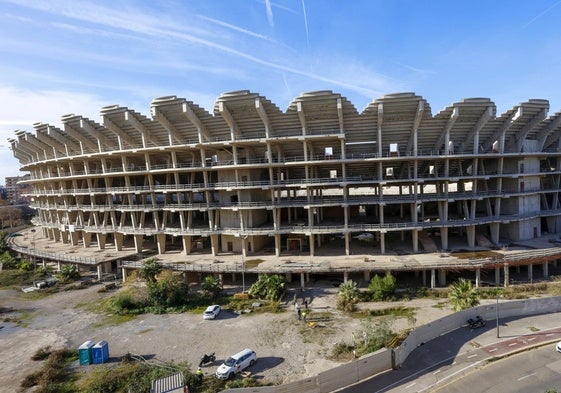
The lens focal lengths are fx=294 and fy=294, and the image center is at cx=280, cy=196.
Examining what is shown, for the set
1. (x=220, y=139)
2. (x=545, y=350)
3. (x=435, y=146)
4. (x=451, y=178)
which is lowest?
(x=545, y=350)

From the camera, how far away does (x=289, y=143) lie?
4000 cm

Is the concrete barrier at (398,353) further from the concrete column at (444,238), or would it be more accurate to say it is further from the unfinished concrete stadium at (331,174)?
the concrete column at (444,238)

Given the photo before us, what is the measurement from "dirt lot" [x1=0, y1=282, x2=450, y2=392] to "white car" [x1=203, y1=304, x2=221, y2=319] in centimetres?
54

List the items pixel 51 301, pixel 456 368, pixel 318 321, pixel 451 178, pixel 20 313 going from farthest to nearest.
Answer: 1. pixel 451 178
2. pixel 51 301
3. pixel 20 313
4. pixel 318 321
5. pixel 456 368

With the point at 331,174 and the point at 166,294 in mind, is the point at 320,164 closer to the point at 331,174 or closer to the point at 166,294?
the point at 331,174

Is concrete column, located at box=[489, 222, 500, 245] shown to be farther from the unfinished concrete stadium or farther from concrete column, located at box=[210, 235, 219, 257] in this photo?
concrete column, located at box=[210, 235, 219, 257]

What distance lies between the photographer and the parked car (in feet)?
62.6

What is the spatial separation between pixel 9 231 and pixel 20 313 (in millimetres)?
60575

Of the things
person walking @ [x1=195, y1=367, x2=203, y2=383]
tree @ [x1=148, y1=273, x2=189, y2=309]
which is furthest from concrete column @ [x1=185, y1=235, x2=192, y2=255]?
person walking @ [x1=195, y1=367, x2=203, y2=383]

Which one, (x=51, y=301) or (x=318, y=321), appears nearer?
(x=318, y=321)

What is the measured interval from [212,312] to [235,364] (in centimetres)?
923

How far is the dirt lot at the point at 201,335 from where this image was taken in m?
21.1

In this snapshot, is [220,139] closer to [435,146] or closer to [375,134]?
[375,134]

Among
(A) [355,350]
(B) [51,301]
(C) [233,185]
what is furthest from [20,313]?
(A) [355,350]
